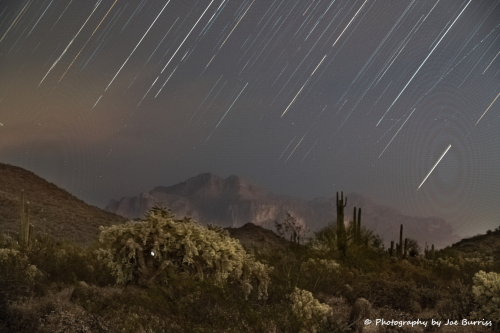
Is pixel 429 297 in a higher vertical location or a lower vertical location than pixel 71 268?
higher

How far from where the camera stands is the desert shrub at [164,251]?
9172 mm

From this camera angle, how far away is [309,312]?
9719mm

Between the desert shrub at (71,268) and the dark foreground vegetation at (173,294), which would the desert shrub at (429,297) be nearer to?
→ the dark foreground vegetation at (173,294)

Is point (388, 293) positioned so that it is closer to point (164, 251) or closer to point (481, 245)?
point (164, 251)

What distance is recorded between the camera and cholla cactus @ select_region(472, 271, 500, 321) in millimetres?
11500

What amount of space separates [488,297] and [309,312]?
209 inches

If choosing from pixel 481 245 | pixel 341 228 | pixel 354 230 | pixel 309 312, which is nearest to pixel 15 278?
pixel 309 312

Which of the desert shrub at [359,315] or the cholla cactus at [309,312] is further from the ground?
the desert shrub at [359,315]

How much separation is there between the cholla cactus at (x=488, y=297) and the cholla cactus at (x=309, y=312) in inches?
177

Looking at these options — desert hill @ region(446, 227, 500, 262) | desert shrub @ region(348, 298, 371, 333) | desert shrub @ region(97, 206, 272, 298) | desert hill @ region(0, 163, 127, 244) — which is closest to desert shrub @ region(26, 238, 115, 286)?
desert shrub @ region(97, 206, 272, 298)

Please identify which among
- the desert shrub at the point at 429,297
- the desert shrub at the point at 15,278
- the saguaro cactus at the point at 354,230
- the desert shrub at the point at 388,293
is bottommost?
the desert shrub at the point at 15,278

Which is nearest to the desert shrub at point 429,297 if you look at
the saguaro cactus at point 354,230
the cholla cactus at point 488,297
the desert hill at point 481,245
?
the cholla cactus at point 488,297

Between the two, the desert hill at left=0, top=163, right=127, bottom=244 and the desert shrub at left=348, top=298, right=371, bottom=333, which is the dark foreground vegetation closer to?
the desert shrub at left=348, top=298, right=371, bottom=333

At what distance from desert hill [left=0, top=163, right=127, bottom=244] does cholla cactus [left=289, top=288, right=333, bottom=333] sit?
860 inches
